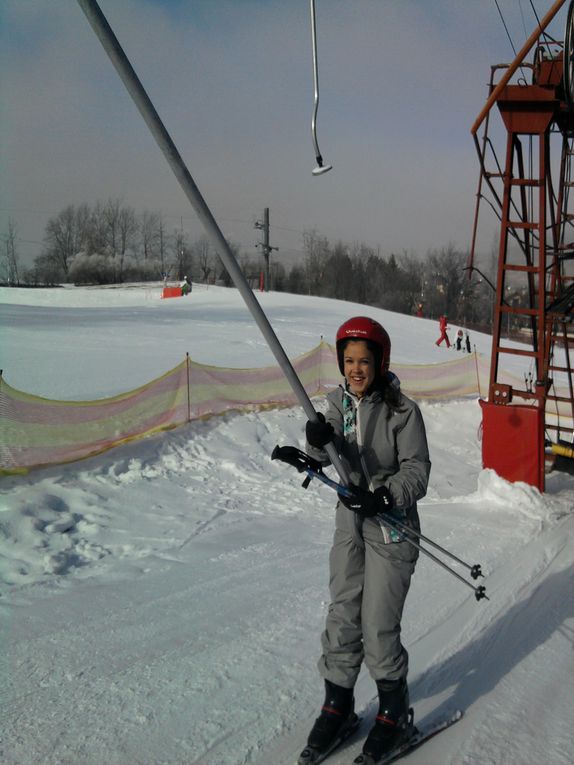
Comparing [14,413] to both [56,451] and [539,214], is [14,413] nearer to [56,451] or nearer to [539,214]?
[56,451]

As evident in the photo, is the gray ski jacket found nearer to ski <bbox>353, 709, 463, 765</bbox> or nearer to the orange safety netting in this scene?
ski <bbox>353, 709, 463, 765</bbox>

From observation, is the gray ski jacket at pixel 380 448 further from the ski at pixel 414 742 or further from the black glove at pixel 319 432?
the ski at pixel 414 742

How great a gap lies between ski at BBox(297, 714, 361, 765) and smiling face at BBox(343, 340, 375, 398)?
5.14 ft

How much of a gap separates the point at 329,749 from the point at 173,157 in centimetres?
257

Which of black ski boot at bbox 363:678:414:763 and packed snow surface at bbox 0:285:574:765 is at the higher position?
black ski boot at bbox 363:678:414:763

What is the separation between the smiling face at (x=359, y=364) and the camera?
9.21ft

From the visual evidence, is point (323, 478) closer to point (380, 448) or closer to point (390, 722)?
point (380, 448)

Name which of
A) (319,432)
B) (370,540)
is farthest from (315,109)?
(370,540)

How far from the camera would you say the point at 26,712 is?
114 inches

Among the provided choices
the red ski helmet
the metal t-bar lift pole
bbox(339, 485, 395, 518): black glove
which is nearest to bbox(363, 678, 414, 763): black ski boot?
bbox(339, 485, 395, 518): black glove

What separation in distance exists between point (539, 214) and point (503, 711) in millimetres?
6573

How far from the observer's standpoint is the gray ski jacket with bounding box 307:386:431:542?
2.71m

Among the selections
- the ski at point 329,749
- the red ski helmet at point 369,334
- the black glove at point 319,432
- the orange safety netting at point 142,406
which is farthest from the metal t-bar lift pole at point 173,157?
the orange safety netting at point 142,406

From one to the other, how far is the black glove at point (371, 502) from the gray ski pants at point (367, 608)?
0.20m
